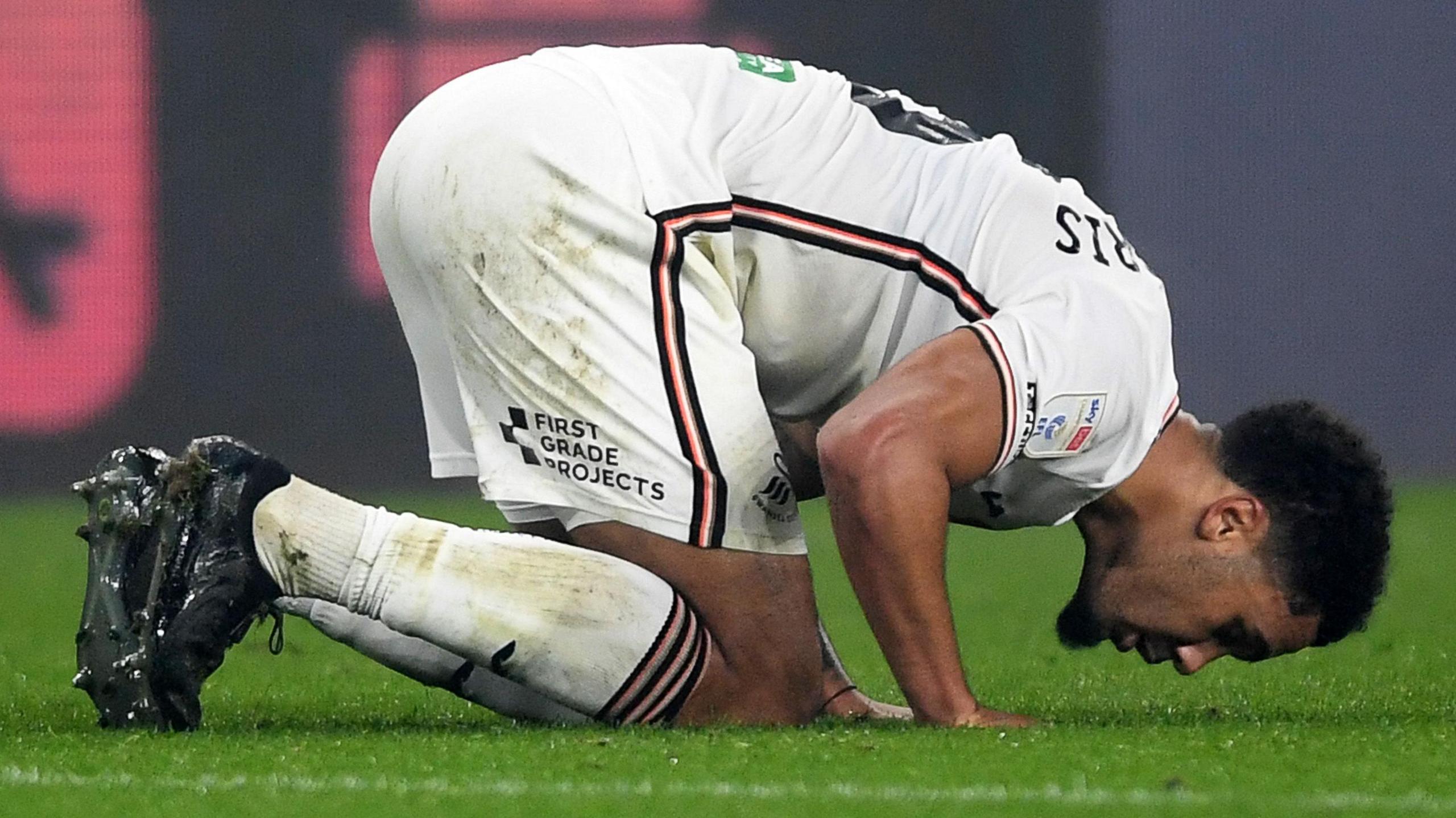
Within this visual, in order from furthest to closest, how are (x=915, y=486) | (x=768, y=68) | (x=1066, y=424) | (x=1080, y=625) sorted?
(x=768, y=68) < (x=1080, y=625) < (x=1066, y=424) < (x=915, y=486)

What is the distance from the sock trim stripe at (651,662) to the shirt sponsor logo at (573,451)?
0.57ft

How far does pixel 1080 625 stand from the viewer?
355 cm

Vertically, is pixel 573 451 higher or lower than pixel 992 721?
higher

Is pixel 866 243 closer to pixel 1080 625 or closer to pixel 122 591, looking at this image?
pixel 1080 625

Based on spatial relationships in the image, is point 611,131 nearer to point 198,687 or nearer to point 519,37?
point 198,687

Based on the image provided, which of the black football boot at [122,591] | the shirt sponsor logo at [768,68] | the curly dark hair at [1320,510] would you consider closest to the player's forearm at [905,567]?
the curly dark hair at [1320,510]

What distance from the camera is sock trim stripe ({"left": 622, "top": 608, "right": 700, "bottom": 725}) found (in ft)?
10.8

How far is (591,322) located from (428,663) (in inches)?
21.5

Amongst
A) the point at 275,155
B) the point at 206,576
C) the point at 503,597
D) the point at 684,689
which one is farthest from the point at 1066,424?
the point at 275,155

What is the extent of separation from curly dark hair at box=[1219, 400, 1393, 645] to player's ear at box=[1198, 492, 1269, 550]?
1 cm

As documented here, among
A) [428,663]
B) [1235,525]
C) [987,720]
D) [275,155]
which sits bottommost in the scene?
[275,155]

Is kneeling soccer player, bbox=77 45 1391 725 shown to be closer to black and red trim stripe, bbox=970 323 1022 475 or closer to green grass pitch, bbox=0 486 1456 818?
black and red trim stripe, bbox=970 323 1022 475

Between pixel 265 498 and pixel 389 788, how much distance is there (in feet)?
2.52

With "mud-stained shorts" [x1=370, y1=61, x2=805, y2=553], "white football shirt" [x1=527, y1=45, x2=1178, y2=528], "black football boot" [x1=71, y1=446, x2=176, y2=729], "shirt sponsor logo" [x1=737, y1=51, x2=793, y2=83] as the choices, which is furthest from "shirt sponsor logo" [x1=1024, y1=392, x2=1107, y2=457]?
"black football boot" [x1=71, y1=446, x2=176, y2=729]
